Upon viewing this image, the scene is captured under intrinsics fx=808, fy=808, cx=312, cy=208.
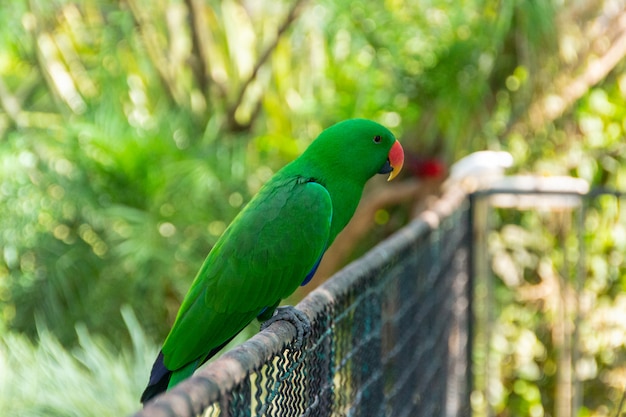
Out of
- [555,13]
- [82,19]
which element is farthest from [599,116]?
[82,19]

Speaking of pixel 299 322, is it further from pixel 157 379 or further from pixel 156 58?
pixel 156 58

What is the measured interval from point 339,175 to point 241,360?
28.3 inches

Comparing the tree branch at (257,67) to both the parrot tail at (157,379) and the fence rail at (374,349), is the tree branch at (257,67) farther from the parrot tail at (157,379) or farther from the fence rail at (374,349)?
the parrot tail at (157,379)

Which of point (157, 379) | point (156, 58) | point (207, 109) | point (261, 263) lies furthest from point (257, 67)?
point (157, 379)

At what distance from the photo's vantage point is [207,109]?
366cm

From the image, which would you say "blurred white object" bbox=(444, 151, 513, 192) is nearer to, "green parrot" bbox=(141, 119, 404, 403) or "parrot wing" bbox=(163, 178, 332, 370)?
"green parrot" bbox=(141, 119, 404, 403)

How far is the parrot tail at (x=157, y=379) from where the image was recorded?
42.1 inches

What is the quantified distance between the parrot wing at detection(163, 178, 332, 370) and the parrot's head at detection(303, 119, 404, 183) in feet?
0.44

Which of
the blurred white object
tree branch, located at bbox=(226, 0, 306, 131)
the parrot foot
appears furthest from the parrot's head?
tree branch, located at bbox=(226, 0, 306, 131)

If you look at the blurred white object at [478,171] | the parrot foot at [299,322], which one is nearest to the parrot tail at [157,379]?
the parrot foot at [299,322]

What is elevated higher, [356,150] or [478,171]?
[356,150]

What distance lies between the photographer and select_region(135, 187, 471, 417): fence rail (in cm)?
68

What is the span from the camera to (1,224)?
330 centimetres

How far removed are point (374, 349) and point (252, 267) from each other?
0.34 m
